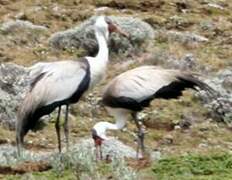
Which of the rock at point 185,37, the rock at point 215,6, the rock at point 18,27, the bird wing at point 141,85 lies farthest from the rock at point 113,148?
the rock at point 215,6

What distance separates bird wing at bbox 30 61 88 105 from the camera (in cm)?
1196

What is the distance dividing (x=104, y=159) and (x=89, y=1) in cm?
1039

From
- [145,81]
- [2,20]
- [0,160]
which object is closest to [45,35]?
[2,20]

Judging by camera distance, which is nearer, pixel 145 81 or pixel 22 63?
pixel 145 81

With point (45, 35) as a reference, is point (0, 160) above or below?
above

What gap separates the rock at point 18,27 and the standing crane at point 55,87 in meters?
6.73

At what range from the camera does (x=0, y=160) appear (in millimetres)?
11023

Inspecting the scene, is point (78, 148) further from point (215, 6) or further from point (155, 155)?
point (215, 6)

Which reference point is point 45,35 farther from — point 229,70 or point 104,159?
point 104,159

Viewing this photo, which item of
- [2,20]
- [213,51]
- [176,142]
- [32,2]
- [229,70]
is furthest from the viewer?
[32,2]

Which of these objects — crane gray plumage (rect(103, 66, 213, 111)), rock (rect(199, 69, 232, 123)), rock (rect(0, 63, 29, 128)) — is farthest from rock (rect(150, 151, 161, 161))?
rock (rect(0, 63, 29, 128))

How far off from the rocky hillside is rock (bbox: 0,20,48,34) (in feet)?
0.06

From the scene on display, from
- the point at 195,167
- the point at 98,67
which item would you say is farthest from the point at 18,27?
the point at 195,167

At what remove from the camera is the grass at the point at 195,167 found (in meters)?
10.0
